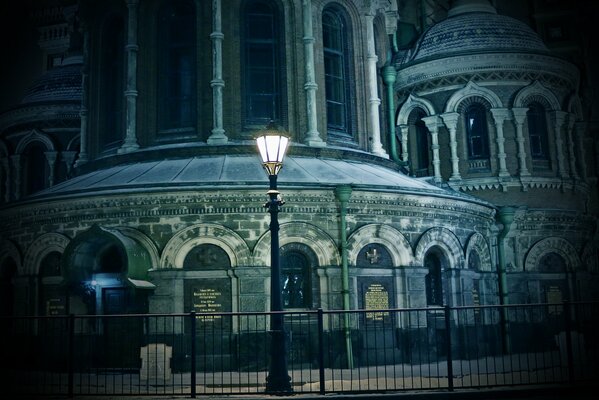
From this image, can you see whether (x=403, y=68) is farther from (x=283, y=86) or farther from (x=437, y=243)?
(x=437, y=243)

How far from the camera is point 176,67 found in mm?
22328

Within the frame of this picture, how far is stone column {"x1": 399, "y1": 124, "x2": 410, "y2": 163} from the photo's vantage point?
27.0 m

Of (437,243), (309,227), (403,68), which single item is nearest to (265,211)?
(309,227)

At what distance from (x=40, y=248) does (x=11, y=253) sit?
1.30m

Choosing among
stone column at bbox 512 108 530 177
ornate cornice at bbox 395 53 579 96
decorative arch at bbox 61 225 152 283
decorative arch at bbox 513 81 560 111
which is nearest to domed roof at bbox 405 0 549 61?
ornate cornice at bbox 395 53 579 96

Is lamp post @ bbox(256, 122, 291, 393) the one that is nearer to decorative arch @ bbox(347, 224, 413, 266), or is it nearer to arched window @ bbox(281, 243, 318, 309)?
arched window @ bbox(281, 243, 318, 309)

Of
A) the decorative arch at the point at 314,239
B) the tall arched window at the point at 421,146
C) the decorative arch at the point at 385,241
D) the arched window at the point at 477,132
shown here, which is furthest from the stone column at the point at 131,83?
the arched window at the point at 477,132

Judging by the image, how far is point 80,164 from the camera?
77.6 ft

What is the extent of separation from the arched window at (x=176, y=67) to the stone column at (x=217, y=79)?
984 millimetres

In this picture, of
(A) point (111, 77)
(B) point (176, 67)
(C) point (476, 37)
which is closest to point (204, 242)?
(B) point (176, 67)

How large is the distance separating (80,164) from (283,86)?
23.8 ft

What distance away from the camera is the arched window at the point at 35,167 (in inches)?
1166

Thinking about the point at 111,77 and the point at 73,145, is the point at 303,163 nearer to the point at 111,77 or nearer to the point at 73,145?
the point at 111,77

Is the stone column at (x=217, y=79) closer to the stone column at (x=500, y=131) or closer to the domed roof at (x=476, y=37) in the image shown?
the domed roof at (x=476, y=37)
